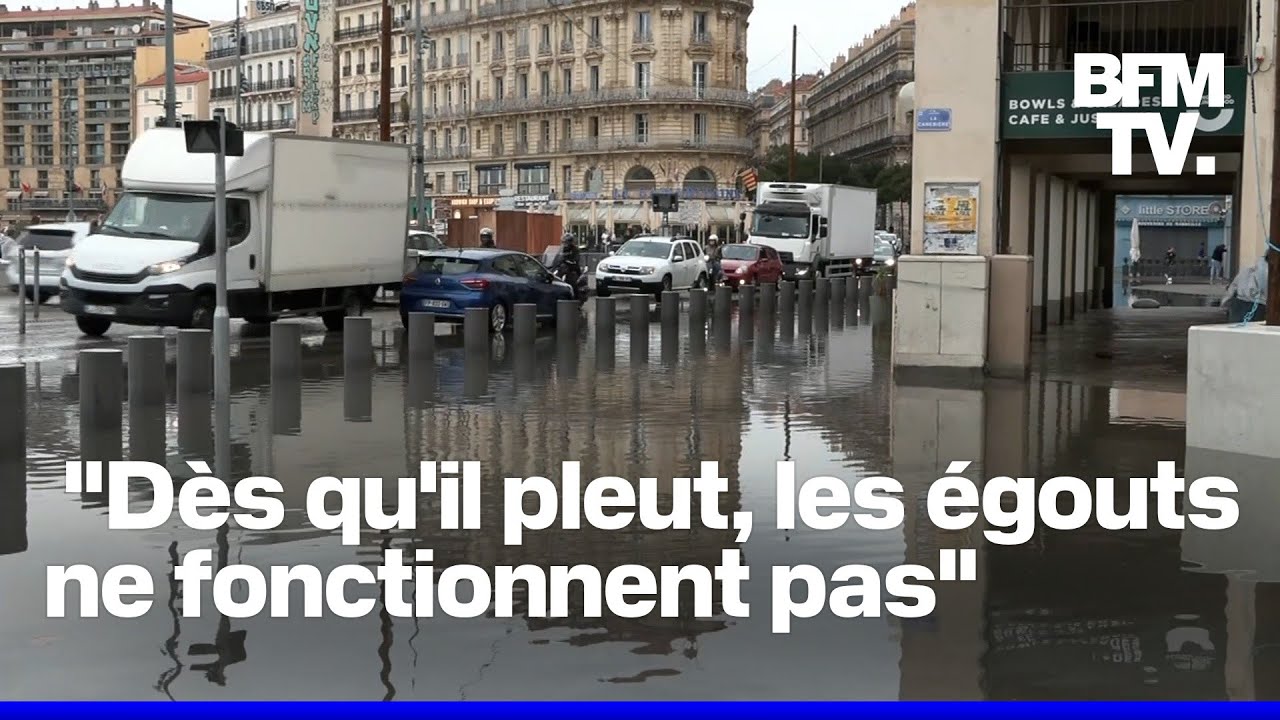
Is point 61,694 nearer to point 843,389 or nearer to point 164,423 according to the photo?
point 164,423

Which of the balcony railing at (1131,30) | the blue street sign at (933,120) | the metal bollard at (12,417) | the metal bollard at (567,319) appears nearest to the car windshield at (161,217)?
the metal bollard at (567,319)

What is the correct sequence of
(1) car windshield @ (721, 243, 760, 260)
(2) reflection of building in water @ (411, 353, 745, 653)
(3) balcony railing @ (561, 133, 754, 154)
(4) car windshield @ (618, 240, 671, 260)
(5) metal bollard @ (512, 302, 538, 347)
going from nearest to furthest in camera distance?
(2) reflection of building in water @ (411, 353, 745, 653) < (5) metal bollard @ (512, 302, 538, 347) < (4) car windshield @ (618, 240, 671, 260) < (1) car windshield @ (721, 243, 760, 260) < (3) balcony railing @ (561, 133, 754, 154)

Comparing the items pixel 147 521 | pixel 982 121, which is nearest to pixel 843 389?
pixel 982 121

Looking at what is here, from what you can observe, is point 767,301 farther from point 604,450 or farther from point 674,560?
point 674,560

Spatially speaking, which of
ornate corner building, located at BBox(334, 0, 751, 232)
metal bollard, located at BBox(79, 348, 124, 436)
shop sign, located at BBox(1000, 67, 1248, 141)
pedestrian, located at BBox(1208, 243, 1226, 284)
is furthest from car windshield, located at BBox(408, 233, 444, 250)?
ornate corner building, located at BBox(334, 0, 751, 232)

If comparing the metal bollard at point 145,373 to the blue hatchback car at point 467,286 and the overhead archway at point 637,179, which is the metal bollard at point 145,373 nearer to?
the blue hatchback car at point 467,286

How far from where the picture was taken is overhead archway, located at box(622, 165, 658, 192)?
3812 inches

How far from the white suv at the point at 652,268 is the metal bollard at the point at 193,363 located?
23.2 m

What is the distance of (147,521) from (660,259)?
3122cm

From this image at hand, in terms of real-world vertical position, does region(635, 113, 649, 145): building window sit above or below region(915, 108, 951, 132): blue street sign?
above

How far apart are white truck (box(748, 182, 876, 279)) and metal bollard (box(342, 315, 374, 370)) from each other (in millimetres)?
29914

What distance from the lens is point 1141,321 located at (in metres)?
31.1

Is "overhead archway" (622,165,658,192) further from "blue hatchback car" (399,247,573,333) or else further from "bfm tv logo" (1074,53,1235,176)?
"bfm tv logo" (1074,53,1235,176)

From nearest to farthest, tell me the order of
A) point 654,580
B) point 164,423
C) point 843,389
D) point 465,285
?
point 654,580 → point 164,423 → point 843,389 → point 465,285
